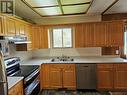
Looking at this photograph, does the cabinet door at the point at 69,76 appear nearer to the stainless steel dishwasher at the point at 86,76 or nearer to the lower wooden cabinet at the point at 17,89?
the stainless steel dishwasher at the point at 86,76

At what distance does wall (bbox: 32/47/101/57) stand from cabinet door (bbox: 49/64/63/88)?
2.93ft

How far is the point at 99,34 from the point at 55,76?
70.3 inches

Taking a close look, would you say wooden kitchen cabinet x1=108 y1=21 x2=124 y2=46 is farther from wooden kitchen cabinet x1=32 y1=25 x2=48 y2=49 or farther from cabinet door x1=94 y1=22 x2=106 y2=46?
wooden kitchen cabinet x1=32 y1=25 x2=48 y2=49

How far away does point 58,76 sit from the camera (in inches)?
157

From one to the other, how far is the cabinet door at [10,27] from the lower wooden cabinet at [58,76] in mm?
1417

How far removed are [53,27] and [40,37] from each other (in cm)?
52

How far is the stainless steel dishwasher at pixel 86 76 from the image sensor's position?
3.84m

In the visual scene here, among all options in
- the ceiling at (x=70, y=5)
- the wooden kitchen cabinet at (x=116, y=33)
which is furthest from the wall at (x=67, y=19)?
the ceiling at (x=70, y=5)

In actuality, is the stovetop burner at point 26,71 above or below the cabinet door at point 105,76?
above

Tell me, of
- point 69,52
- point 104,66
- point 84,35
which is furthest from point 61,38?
point 104,66

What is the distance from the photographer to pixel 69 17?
15.5ft

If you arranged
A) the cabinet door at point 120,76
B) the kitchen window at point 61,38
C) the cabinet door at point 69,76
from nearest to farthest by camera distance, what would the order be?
1. the cabinet door at point 120,76
2. the cabinet door at point 69,76
3. the kitchen window at point 61,38

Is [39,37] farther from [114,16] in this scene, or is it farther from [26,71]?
[114,16]

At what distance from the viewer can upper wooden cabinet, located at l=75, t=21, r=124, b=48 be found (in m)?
4.14
